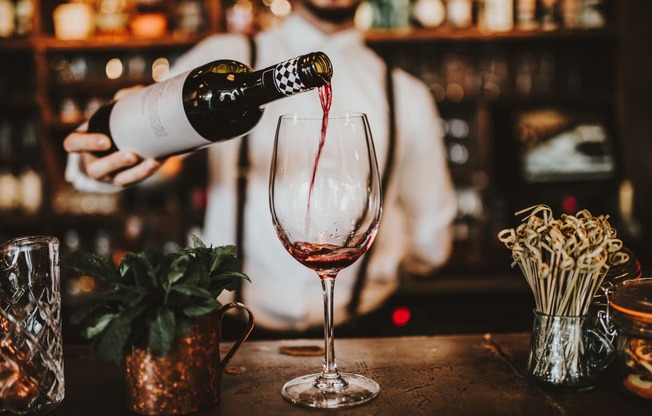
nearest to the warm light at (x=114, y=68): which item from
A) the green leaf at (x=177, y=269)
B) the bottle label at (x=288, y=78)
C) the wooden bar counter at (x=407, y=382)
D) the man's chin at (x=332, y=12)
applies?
the man's chin at (x=332, y=12)

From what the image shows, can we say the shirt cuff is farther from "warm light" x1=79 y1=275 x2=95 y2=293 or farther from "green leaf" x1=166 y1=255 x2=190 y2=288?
"warm light" x1=79 y1=275 x2=95 y2=293

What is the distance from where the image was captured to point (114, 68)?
3.25 metres

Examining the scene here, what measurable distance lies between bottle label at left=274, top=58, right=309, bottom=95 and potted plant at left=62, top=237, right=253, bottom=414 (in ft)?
0.82

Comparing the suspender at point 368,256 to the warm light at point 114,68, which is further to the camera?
the warm light at point 114,68

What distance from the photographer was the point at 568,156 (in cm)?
310

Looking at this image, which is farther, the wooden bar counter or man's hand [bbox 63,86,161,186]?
man's hand [bbox 63,86,161,186]

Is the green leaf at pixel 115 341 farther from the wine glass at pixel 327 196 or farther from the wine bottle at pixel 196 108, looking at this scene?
the wine bottle at pixel 196 108

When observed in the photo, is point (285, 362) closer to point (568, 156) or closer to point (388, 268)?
point (388, 268)

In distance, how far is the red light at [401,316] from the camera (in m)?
2.68

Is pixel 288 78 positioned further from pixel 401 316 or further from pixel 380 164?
pixel 401 316

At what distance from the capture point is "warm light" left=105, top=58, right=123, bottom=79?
324cm

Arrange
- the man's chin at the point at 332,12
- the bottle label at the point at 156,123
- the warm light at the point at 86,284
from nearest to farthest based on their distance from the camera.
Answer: the bottle label at the point at 156,123 < the man's chin at the point at 332,12 < the warm light at the point at 86,284

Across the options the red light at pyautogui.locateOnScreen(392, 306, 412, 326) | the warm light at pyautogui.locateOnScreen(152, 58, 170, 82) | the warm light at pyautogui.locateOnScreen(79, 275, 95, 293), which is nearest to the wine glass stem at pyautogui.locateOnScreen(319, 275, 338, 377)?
the red light at pyautogui.locateOnScreen(392, 306, 412, 326)

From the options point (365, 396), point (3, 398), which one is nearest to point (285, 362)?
point (365, 396)
